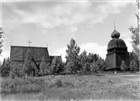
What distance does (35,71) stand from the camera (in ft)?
218

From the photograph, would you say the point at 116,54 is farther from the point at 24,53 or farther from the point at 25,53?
the point at 24,53

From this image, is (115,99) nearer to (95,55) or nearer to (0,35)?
(0,35)

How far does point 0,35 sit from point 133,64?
59.2 meters

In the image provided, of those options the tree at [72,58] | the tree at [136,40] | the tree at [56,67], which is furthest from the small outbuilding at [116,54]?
the tree at [136,40]

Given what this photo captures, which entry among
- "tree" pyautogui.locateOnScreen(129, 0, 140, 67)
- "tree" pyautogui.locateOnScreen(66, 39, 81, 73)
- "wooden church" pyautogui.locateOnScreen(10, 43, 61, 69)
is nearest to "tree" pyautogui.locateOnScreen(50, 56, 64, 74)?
"tree" pyautogui.locateOnScreen(66, 39, 81, 73)

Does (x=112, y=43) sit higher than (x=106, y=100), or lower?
higher

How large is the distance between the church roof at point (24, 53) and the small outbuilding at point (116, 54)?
24.4 m

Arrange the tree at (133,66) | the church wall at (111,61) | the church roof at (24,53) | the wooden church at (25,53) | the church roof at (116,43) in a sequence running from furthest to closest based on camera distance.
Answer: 1. the church roof at (116,43)
2. the church wall at (111,61)
3. the church roof at (24,53)
4. the wooden church at (25,53)
5. the tree at (133,66)

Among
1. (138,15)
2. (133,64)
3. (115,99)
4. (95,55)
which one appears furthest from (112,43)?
(115,99)

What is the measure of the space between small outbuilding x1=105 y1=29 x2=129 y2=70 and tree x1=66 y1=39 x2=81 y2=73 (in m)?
28.0

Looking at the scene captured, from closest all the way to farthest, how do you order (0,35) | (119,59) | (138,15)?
(138,15) < (0,35) < (119,59)

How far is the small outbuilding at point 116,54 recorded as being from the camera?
2985 inches

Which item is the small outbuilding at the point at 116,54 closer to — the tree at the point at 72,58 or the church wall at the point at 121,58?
the church wall at the point at 121,58

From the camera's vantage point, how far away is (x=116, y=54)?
255ft
